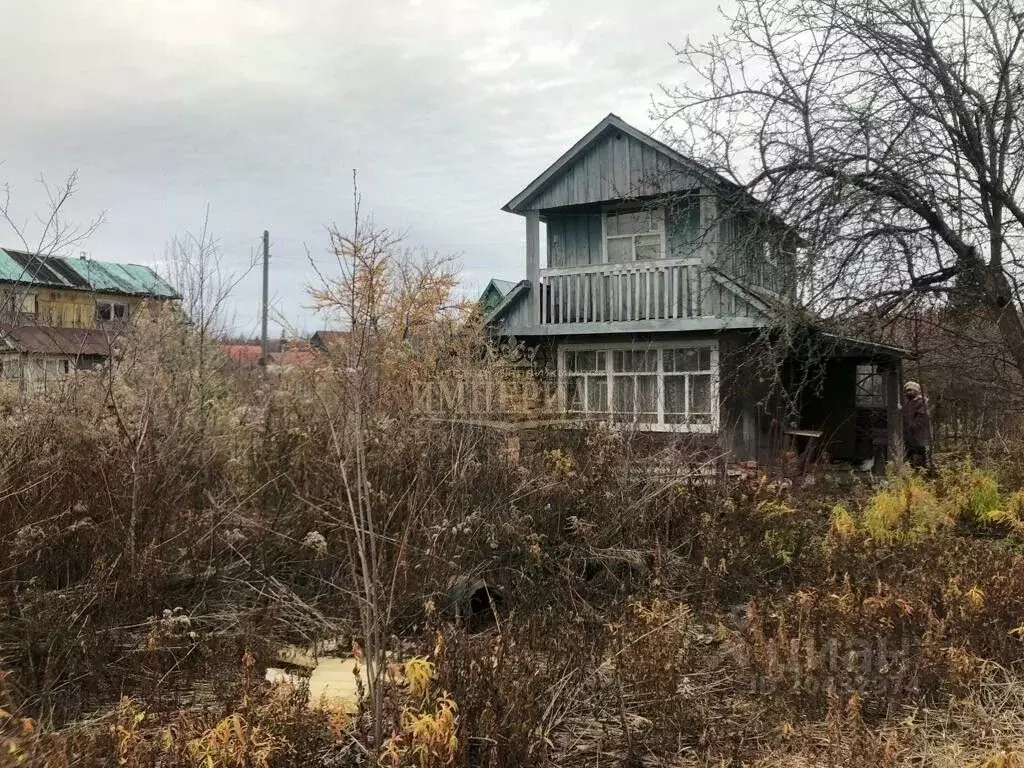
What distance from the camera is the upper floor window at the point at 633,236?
14.4 m

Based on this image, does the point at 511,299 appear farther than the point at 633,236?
Yes

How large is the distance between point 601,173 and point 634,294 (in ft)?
8.31

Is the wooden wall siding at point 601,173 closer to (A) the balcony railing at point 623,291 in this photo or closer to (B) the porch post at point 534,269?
(B) the porch post at point 534,269

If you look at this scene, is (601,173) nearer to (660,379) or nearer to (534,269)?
(534,269)

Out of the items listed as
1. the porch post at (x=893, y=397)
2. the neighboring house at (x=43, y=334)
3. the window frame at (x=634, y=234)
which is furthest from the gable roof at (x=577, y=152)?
the neighboring house at (x=43, y=334)

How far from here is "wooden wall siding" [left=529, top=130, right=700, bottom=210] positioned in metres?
14.4

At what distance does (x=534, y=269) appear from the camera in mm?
14766

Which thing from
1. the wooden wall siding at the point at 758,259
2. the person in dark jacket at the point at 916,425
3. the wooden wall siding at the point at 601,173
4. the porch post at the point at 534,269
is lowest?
the person in dark jacket at the point at 916,425

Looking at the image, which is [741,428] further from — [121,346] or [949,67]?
[121,346]

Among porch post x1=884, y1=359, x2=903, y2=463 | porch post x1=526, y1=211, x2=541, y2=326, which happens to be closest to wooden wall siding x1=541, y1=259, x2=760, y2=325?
porch post x1=526, y1=211, x2=541, y2=326

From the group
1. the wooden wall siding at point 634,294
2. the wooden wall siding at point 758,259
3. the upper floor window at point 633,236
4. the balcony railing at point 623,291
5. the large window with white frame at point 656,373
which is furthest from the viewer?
the upper floor window at point 633,236

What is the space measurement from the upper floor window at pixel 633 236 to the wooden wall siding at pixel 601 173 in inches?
21.8

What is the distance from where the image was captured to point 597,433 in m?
7.25

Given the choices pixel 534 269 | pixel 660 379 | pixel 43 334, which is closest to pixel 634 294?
pixel 660 379
